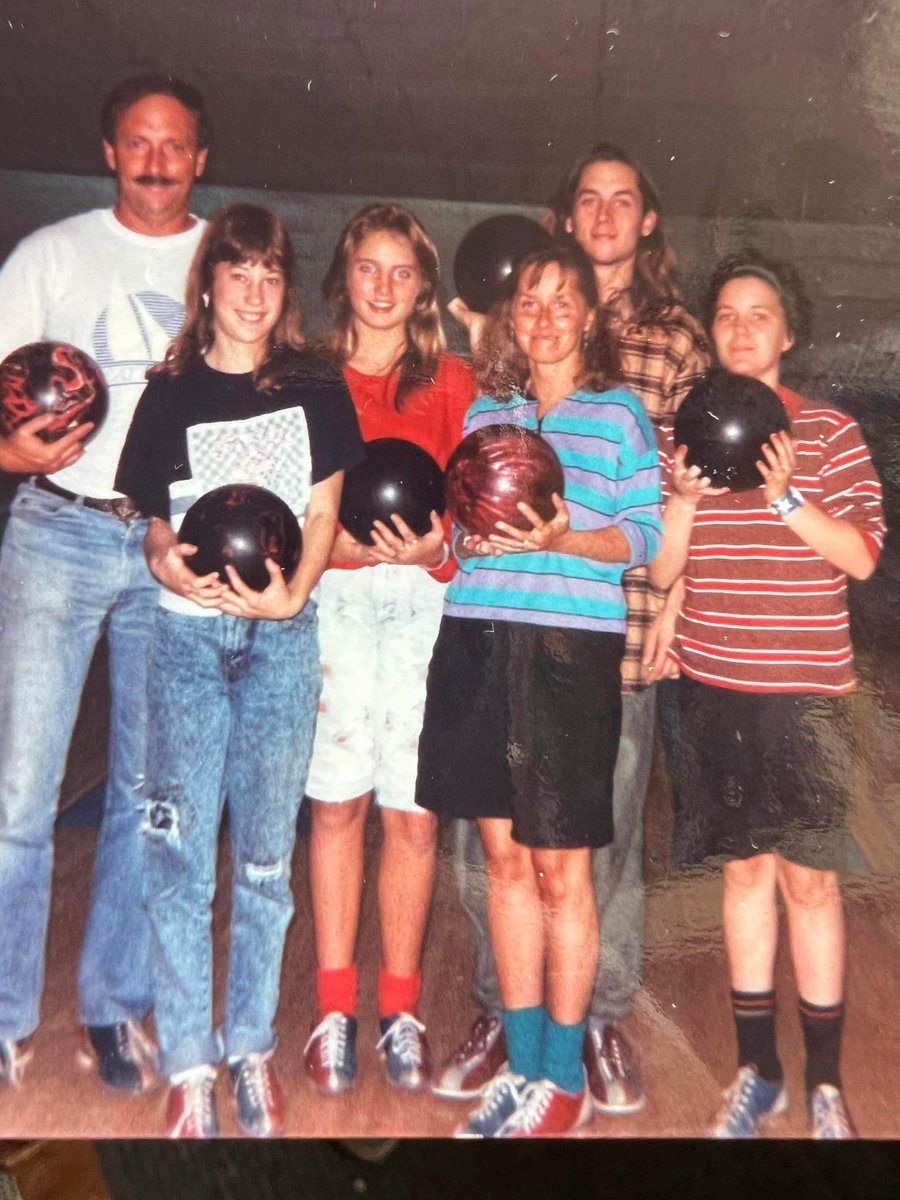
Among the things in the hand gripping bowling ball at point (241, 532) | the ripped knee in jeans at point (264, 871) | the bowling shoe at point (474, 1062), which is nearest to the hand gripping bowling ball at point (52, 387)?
the hand gripping bowling ball at point (241, 532)

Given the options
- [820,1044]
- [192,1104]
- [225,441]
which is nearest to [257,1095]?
[192,1104]

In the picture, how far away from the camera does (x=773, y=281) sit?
180cm

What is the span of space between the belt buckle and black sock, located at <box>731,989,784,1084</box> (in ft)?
4.13

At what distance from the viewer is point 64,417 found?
5.69ft

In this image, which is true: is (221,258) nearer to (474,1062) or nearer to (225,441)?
(225,441)

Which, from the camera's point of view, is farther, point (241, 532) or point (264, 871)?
point (264, 871)

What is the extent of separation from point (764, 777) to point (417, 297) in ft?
3.17

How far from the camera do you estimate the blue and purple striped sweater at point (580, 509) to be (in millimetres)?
1776

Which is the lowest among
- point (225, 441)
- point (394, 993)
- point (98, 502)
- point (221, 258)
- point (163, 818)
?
point (394, 993)

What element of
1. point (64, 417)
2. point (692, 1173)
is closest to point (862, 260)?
point (64, 417)

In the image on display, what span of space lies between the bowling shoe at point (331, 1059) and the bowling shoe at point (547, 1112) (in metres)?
0.28

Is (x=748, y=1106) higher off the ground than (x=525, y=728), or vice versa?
(x=525, y=728)

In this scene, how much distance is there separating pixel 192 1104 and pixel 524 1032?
0.56 m

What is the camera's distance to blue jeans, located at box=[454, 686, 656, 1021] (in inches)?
72.4
